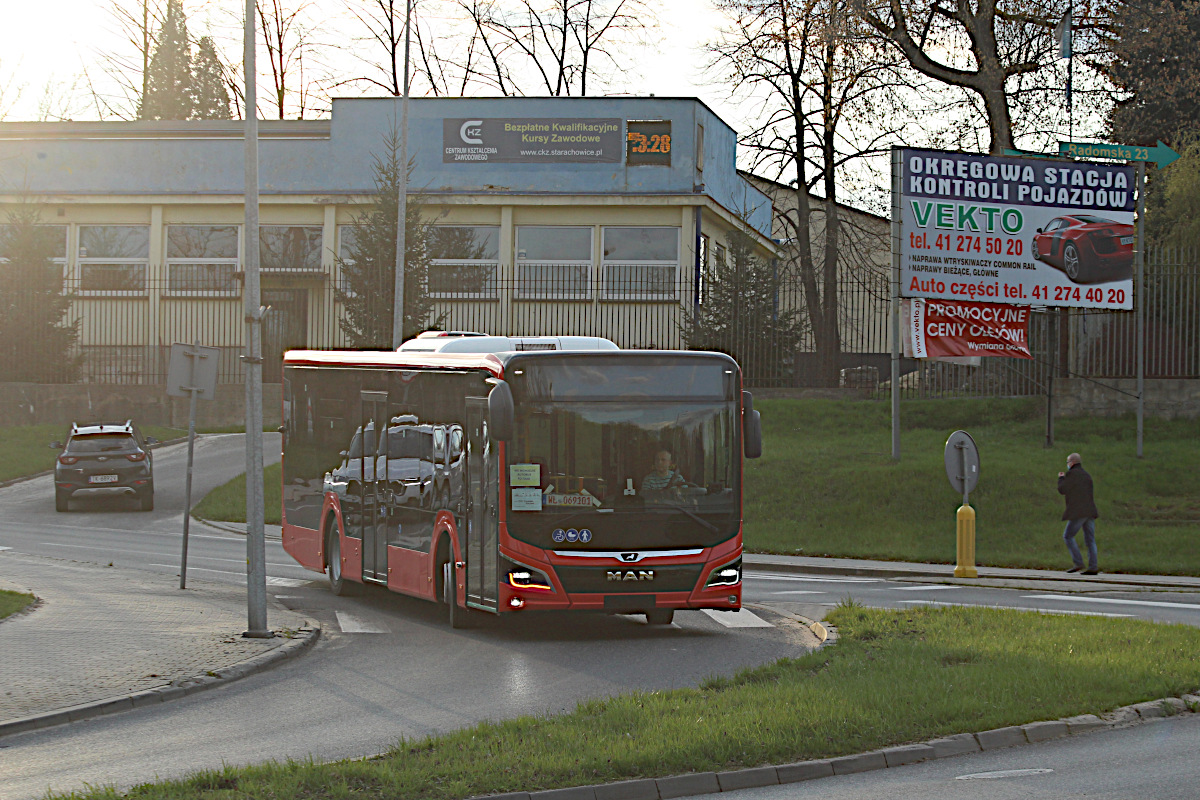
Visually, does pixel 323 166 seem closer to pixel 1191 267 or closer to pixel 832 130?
pixel 832 130

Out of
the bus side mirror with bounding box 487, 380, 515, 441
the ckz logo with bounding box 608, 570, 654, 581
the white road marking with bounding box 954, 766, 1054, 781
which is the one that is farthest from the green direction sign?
the white road marking with bounding box 954, 766, 1054, 781

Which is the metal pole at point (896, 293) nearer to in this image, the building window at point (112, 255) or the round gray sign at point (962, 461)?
the round gray sign at point (962, 461)

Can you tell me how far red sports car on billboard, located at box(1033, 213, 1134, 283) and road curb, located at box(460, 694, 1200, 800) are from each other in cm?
1868

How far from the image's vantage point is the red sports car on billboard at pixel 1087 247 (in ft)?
88.6

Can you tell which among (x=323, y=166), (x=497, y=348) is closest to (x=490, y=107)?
(x=323, y=166)

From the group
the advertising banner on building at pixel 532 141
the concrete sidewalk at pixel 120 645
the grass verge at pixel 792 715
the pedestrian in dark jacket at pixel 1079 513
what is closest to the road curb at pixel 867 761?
the grass verge at pixel 792 715

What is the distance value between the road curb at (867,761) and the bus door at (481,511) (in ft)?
18.2

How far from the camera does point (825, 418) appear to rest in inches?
1253

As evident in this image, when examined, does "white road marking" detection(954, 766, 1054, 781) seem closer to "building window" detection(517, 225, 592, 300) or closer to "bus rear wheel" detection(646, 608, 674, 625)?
"bus rear wheel" detection(646, 608, 674, 625)

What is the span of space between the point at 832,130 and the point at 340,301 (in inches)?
582

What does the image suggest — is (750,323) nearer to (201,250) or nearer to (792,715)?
(201,250)

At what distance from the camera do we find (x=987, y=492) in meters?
24.9

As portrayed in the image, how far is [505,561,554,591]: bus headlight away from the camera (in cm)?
1288

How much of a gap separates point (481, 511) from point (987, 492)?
14.1 meters
